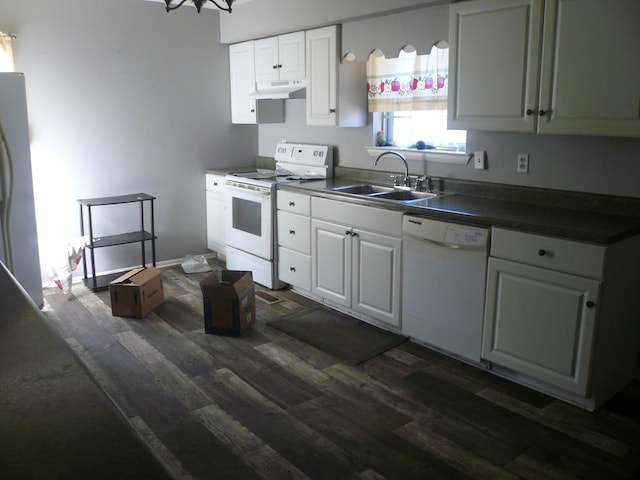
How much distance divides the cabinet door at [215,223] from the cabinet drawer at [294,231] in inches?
41.9

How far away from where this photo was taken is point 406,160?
424cm

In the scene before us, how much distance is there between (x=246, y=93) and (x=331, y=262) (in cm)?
213

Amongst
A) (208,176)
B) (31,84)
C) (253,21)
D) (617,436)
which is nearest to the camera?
(617,436)

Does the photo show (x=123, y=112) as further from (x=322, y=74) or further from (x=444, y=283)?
(x=444, y=283)

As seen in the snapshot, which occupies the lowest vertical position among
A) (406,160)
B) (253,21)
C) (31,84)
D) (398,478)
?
(398,478)

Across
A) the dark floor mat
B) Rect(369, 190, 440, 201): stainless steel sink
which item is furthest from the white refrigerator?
Rect(369, 190, 440, 201): stainless steel sink

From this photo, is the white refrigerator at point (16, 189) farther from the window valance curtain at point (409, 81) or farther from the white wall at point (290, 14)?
the window valance curtain at point (409, 81)

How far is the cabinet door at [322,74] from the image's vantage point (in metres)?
4.38

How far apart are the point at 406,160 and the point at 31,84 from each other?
3.00m

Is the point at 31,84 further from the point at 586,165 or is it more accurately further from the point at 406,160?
the point at 586,165

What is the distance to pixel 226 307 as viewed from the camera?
3824mm

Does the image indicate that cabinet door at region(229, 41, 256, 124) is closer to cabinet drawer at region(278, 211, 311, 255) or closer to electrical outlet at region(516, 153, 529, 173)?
cabinet drawer at region(278, 211, 311, 255)

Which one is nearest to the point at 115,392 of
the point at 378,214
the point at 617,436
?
the point at 378,214

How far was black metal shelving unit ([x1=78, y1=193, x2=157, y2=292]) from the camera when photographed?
4773 millimetres
